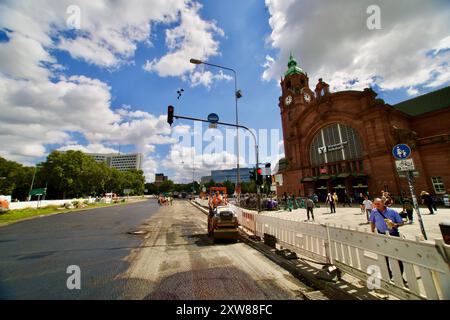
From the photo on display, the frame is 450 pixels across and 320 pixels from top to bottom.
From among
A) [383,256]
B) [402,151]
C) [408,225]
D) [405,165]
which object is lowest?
[408,225]

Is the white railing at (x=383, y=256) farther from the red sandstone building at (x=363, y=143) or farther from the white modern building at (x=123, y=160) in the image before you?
the white modern building at (x=123, y=160)

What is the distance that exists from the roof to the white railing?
1532 inches

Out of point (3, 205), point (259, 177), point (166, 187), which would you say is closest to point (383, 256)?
point (259, 177)

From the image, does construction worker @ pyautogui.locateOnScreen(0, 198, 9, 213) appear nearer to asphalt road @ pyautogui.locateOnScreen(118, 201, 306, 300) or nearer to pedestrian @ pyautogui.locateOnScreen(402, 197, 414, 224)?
asphalt road @ pyautogui.locateOnScreen(118, 201, 306, 300)

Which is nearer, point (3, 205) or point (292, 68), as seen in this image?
point (3, 205)

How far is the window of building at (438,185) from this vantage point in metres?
20.7

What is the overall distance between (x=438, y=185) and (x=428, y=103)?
1917 cm

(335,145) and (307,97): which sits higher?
(307,97)

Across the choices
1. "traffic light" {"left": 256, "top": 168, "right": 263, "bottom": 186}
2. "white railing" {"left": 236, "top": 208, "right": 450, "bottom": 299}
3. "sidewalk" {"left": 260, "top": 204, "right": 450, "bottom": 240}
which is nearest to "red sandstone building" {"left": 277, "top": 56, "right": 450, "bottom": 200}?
"sidewalk" {"left": 260, "top": 204, "right": 450, "bottom": 240}

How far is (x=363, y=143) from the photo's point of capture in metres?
26.3

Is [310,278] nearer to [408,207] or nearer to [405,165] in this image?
[405,165]

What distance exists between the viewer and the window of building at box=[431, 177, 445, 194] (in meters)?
20.7

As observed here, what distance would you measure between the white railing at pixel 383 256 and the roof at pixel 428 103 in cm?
3891
